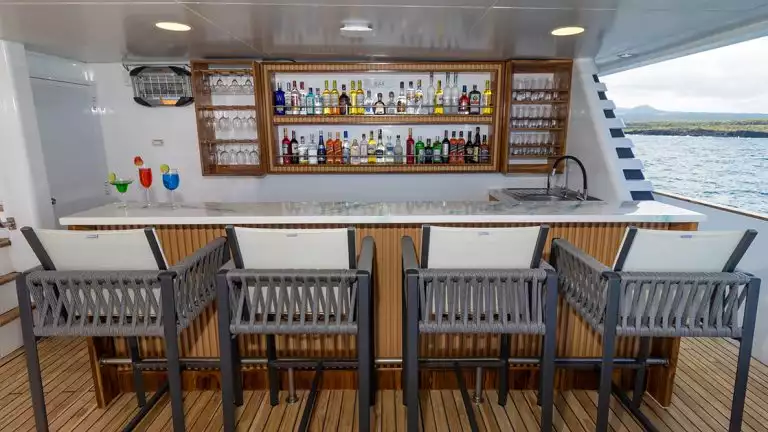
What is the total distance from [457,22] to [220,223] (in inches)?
65.7

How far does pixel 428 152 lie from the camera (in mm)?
3752

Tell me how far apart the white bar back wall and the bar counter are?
1.76m

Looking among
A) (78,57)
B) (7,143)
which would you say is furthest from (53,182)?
(78,57)

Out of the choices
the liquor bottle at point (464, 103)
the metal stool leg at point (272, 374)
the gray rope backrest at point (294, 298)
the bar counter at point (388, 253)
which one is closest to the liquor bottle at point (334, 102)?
the liquor bottle at point (464, 103)

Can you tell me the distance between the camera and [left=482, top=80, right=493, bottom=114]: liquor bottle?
3627 millimetres

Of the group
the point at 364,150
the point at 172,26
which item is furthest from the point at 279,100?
the point at 172,26

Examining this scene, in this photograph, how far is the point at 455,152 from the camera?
3.74 metres

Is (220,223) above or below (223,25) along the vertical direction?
below

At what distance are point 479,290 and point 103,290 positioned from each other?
1.32m

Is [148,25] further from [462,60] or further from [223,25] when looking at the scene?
[462,60]

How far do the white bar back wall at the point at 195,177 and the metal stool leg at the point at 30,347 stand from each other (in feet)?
8.20

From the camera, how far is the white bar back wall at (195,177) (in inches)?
149

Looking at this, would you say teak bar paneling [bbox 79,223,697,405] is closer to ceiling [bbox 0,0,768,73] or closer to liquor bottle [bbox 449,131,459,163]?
ceiling [bbox 0,0,768,73]

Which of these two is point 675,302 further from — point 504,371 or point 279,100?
point 279,100
